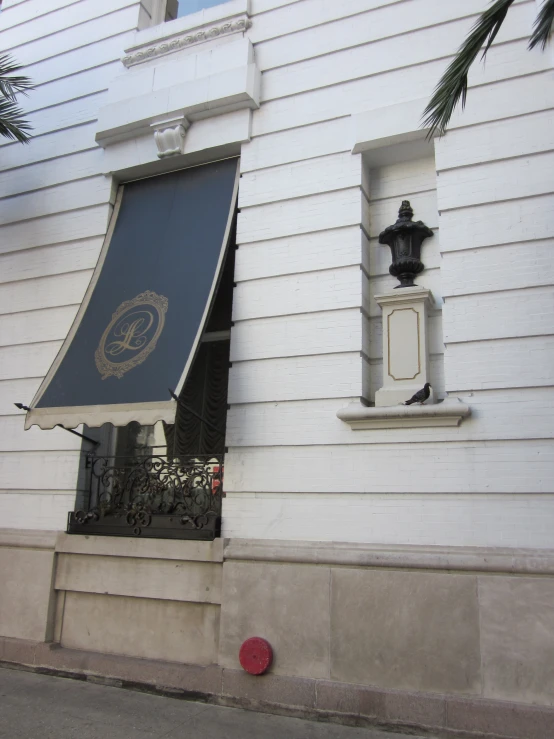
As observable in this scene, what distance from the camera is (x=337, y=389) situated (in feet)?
23.9

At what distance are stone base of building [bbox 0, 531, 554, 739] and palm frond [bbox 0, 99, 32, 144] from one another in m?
6.15

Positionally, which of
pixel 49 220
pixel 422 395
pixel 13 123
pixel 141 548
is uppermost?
pixel 13 123

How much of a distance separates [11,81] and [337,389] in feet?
23.5

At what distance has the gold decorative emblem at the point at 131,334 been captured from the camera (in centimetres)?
777

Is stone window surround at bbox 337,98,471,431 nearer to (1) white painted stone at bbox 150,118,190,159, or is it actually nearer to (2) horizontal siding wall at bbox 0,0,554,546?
(2) horizontal siding wall at bbox 0,0,554,546

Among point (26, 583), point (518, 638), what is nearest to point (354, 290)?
point (518, 638)

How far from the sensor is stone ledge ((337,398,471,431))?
6605 millimetres

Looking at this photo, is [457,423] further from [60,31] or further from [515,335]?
[60,31]

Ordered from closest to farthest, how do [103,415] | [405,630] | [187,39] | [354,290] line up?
1. [405,630]
2. [103,415]
3. [354,290]
4. [187,39]

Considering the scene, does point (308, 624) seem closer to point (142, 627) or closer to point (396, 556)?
point (396, 556)

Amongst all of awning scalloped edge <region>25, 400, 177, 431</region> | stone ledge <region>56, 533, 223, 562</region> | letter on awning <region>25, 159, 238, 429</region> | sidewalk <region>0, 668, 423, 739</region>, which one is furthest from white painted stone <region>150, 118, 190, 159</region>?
sidewalk <region>0, 668, 423, 739</region>

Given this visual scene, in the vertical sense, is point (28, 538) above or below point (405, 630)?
above

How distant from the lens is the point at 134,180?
9703 millimetres

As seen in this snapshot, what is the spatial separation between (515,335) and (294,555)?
3.37 metres
